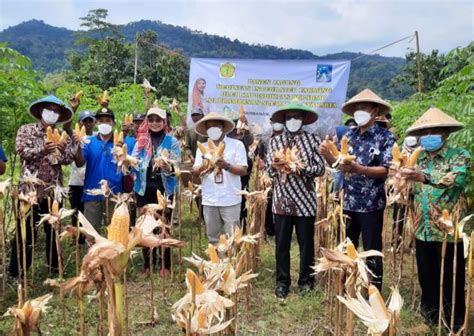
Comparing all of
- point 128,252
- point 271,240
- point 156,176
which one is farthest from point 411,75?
point 128,252

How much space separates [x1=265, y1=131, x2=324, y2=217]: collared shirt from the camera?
415cm

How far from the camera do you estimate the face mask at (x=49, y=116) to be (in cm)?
418

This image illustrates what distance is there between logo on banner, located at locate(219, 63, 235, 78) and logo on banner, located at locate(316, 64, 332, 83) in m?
1.40

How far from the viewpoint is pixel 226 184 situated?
4324 millimetres

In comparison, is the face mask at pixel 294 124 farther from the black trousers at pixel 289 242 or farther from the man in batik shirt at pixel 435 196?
the man in batik shirt at pixel 435 196

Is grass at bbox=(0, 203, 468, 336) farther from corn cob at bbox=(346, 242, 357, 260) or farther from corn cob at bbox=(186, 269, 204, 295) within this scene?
corn cob at bbox=(186, 269, 204, 295)

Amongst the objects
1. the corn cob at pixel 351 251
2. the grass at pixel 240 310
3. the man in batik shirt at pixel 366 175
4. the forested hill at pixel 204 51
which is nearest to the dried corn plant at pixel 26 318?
the corn cob at pixel 351 251

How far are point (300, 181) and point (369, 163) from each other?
2.35 ft

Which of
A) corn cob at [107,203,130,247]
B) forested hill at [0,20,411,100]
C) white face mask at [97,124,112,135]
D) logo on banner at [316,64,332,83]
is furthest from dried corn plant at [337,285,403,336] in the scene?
forested hill at [0,20,411,100]

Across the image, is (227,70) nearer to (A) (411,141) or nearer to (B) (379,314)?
(A) (411,141)

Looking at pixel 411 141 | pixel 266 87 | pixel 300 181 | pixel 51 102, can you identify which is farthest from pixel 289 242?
pixel 266 87

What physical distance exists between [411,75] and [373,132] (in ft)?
100

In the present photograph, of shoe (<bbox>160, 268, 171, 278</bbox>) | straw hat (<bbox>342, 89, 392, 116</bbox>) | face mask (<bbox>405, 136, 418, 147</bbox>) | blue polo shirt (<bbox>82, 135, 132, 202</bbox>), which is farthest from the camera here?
face mask (<bbox>405, 136, 418, 147</bbox>)

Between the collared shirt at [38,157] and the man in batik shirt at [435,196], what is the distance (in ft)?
10.7
